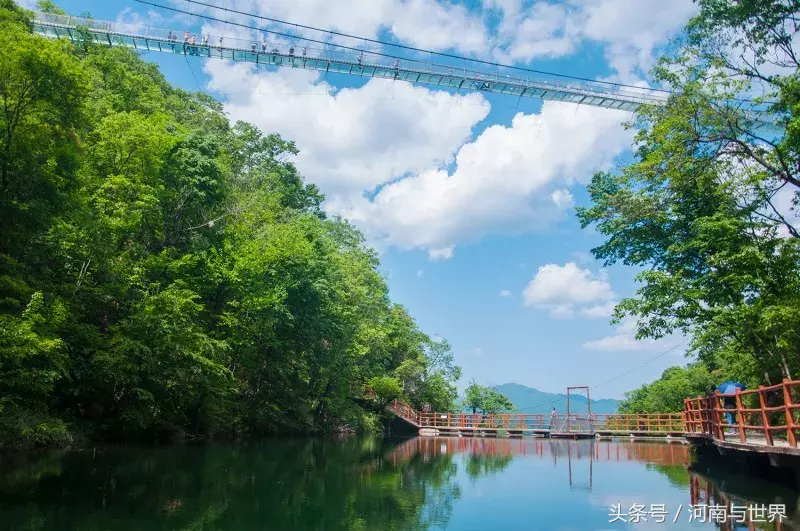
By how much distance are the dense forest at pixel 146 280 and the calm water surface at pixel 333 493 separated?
8.10 ft

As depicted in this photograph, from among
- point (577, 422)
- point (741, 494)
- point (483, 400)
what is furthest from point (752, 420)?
point (483, 400)

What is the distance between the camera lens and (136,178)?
18375 millimetres

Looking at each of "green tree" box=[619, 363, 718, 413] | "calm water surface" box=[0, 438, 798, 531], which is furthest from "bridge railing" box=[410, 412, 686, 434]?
"calm water surface" box=[0, 438, 798, 531]

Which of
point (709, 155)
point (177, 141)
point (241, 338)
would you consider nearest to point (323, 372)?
point (241, 338)

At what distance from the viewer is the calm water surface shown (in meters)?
7.92

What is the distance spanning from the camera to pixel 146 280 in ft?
60.0

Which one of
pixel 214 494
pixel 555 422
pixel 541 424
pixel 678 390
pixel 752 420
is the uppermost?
pixel 678 390

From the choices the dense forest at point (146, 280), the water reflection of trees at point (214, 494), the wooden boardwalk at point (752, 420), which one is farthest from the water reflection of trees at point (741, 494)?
the dense forest at point (146, 280)

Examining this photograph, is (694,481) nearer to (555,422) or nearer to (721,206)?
(721,206)

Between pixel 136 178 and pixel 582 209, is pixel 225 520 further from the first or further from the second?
pixel 582 209

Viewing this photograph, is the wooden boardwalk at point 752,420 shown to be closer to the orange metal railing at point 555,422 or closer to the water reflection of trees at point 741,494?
the water reflection of trees at point 741,494

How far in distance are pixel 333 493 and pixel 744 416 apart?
980cm

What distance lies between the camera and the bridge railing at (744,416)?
10.3m

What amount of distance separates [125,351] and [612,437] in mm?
27358
